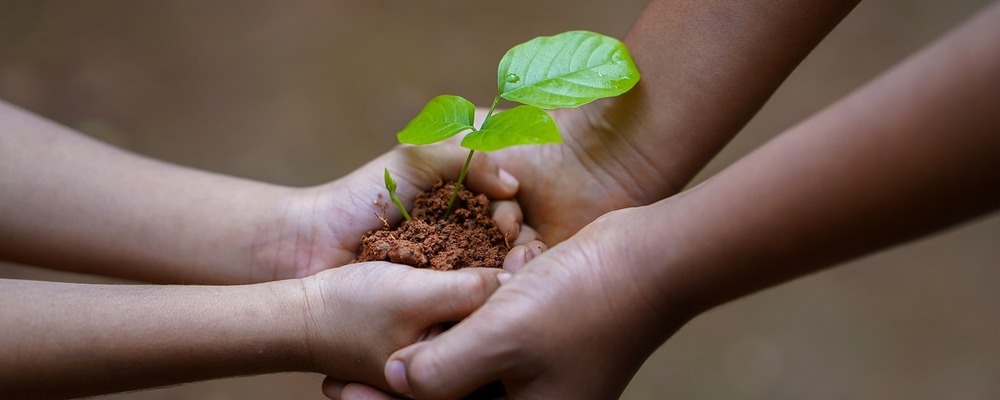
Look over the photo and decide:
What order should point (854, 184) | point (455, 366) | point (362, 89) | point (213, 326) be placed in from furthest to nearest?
point (362, 89) < point (213, 326) < point (455, 366) < point (854, 184)

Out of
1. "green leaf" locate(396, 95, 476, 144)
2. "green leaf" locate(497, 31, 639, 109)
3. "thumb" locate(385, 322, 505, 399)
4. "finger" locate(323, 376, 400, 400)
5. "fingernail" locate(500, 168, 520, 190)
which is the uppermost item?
"green leaf" locate(497, 31, 639, 109)

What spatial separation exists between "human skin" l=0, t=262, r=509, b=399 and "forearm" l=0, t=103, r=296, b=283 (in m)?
0.21

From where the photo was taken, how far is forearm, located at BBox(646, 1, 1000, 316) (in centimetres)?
51

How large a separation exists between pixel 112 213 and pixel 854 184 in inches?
36.0

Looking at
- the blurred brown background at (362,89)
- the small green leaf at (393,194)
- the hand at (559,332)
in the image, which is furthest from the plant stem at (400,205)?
the blurred brown background at (362,89)

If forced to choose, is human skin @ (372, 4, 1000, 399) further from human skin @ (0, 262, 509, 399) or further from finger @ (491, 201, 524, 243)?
finger @ (491, 201, 524, 243)

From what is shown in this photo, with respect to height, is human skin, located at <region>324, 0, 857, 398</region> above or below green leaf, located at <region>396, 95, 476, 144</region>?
above

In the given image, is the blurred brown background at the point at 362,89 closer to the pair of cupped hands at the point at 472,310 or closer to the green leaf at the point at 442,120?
the pair of cupped hands at the point at 472,310

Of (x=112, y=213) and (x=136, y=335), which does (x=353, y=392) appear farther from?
(x=112, y=213)

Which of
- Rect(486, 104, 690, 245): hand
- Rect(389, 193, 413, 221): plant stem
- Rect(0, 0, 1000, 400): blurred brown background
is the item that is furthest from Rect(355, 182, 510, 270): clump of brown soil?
Rect(0, 0, 1000, 400): blurred brown background

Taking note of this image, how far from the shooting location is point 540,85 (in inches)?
33.6

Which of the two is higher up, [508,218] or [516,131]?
[516,131]

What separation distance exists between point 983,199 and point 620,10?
1507mm

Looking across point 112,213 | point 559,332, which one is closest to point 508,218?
point 559,332
